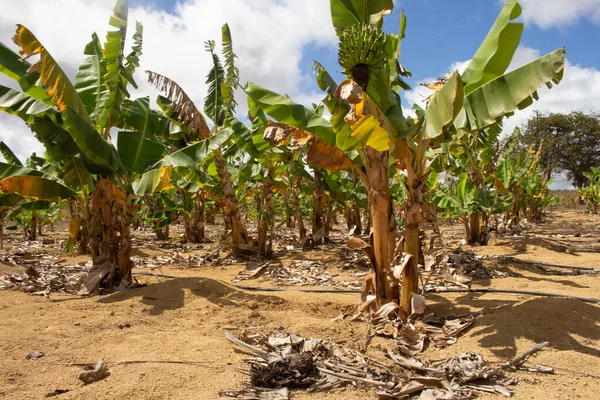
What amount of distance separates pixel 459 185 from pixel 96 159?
889 centimetres

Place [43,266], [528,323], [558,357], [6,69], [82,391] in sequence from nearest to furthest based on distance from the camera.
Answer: [82,391]
[558,357]
[528,323]
[6,69]
[43,266]

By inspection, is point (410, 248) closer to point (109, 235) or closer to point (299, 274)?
point (299, 274)

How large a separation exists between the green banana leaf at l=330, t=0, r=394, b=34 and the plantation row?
2 centimetres

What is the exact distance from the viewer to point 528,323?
4539 mm

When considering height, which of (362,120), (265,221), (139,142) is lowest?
(265,221)

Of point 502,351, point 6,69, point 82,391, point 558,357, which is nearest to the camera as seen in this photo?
point 82,391

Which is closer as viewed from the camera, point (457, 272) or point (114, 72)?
point (114, 72)

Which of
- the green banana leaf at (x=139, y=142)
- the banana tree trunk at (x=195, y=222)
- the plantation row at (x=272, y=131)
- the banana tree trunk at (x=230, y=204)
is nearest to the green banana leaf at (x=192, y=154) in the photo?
the plantation row at (x=272, y=131)

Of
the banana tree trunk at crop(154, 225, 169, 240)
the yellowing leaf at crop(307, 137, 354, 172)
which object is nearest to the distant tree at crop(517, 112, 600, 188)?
the banana tree trunk at crop(154, 225, 169, 240)

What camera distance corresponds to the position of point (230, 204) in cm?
1106

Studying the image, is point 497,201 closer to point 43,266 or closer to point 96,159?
point 96,159

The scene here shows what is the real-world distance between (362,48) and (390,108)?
917 mm

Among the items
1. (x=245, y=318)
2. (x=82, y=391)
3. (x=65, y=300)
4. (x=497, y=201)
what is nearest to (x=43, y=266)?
(x=65, y=300)

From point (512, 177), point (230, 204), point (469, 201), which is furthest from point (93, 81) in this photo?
point (512, 177)
